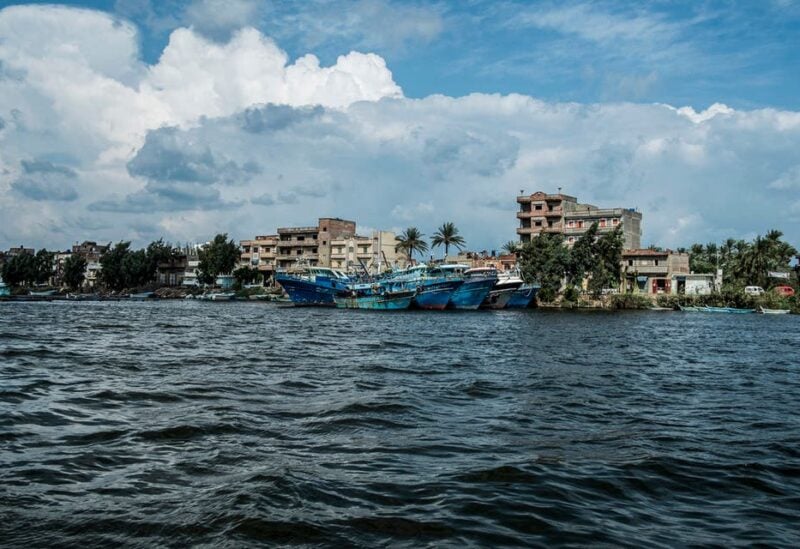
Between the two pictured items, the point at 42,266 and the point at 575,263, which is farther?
the point at 42,266

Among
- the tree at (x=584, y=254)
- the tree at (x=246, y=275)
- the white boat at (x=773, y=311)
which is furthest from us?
the tree at (x=246, y=275)

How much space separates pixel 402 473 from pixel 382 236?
120 m

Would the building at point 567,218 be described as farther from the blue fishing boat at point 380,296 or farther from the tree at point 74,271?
the tree at point 74,271

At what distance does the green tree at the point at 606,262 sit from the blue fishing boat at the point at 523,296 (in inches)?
288

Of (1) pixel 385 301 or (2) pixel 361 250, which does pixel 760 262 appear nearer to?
(1) pixel 385 301

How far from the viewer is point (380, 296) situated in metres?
83.6

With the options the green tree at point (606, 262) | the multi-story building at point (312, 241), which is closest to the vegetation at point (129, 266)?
the multi-story building at point (312, 241)

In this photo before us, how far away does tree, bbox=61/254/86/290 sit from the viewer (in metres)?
158

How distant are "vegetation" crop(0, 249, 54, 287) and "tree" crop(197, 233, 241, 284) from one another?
4270cm

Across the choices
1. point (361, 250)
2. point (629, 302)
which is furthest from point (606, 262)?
point (361, 250)

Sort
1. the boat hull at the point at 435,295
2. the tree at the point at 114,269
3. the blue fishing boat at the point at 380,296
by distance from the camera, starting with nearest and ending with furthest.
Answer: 1. the boat hull at the point at 435,295
2. the blue fishing boat at the point at 380,296
3. the tree at the point at 114,269

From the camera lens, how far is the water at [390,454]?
8030mm

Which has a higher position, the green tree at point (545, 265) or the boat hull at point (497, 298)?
the green tree at point (545, 265)

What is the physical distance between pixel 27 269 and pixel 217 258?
49.9m
